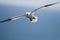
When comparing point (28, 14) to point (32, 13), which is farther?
point (28, 14)

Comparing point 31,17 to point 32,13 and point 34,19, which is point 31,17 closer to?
point 34,19

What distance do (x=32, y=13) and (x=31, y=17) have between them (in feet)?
0.99

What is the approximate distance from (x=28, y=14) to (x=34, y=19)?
0.14 metres

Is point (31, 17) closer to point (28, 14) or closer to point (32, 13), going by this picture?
point (28, 14)

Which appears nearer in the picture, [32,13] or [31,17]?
[32,13]

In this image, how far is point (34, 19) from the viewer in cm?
270

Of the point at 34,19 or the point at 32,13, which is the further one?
the point at 34,19

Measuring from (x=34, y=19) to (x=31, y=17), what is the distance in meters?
0.08

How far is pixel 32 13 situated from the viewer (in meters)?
2.46

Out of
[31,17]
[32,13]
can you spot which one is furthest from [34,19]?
[32,13]

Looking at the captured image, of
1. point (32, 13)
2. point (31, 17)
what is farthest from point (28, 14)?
point (32, 13)

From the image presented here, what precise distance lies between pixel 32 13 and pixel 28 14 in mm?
298

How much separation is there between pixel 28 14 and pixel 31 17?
2.8 inches
